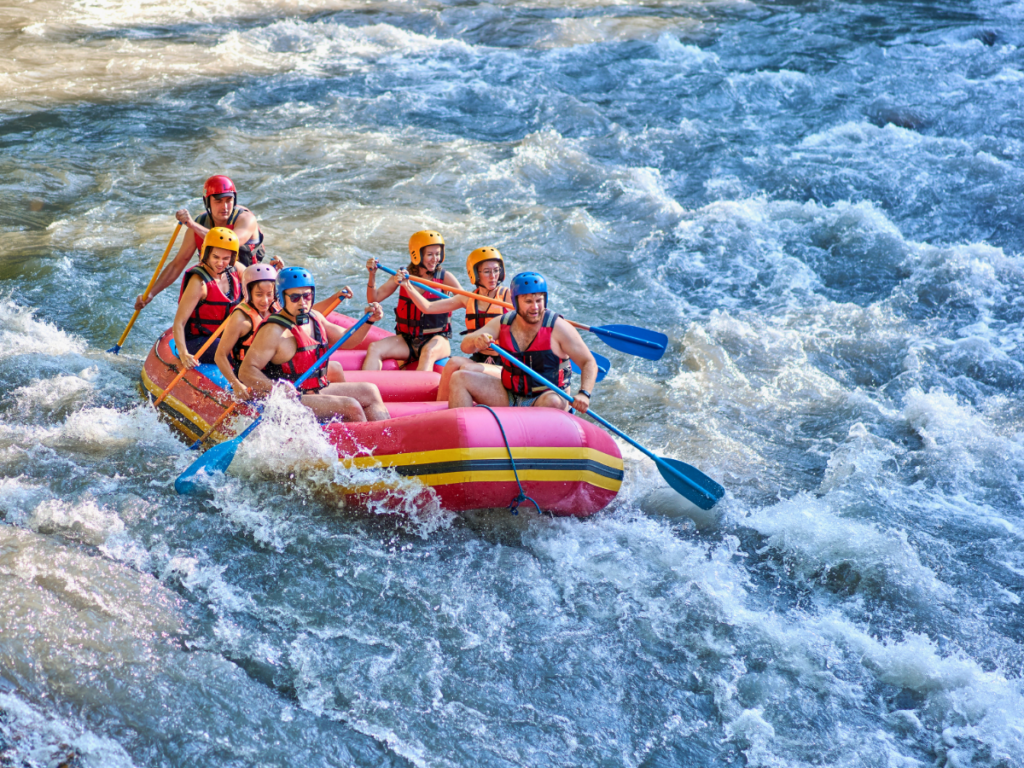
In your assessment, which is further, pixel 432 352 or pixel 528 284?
pixel 432 352

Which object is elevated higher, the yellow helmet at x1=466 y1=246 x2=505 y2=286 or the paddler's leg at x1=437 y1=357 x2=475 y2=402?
the yellow helmet at x1=466 y1=246 x2=505 y2=286

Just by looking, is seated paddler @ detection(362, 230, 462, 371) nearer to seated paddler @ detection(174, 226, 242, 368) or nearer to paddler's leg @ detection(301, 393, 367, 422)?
seated paddler @ detection(174, 226, 242, 368)

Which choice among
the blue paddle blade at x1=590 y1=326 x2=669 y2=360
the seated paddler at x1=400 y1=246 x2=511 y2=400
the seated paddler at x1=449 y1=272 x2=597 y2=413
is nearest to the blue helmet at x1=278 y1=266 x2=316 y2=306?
the seated paddler at x1=449 y1=272 x2=597 y2=413

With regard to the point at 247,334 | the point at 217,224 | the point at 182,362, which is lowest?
the point at 182,362

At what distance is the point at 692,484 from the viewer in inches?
201

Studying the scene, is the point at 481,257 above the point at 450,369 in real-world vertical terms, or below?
above

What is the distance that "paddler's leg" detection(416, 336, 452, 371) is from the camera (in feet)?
21.1

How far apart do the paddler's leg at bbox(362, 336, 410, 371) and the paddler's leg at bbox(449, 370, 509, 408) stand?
1177 millimetres

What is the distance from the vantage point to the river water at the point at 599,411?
3949 millimetres

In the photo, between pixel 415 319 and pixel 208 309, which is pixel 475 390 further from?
pixel 208 309

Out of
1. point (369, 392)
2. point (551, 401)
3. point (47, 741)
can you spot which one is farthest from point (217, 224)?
point (47, 741)

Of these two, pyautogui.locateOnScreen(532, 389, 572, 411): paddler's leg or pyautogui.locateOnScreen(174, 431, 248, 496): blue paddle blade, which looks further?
pyautogui.locateOnScreen(532, 389, 572, 411): paddler's leg

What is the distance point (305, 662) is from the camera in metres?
4.08

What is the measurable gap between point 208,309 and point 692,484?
A: 312cm
